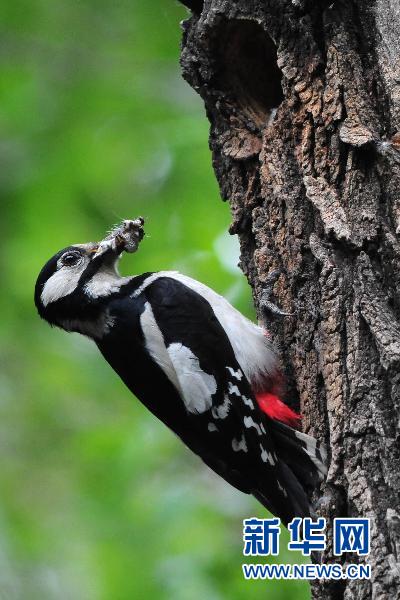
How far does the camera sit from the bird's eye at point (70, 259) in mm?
3654

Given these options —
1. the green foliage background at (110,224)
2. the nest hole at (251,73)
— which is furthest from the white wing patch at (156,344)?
the green foliage background at (110,224)

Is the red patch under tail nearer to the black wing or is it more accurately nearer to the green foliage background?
the black wing

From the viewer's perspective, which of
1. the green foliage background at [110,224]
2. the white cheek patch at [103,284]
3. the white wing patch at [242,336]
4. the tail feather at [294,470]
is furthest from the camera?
the green foliage background at [110,224]

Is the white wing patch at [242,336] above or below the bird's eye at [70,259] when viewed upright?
below

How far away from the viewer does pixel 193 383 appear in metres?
3.22

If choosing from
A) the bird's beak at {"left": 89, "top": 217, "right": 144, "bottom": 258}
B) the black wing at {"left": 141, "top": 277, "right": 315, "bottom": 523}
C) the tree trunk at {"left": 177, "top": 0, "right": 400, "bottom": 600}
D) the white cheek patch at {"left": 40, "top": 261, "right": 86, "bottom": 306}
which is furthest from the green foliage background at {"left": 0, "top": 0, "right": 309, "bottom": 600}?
the tree trunk at {"left": 177, "top": 0, "right": 400, "bottom": 600}

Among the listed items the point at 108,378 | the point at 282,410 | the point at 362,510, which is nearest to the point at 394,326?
the point at 362,510

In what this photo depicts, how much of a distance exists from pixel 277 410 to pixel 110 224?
2449 mm

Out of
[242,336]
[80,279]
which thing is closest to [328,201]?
[242,336]

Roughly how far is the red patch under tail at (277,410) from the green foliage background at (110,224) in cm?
130

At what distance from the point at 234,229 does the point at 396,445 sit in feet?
4.24

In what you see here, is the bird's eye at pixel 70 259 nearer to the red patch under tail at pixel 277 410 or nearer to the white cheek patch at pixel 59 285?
the white cheek patch at pixel 59 285

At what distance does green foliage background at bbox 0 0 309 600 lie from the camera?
14.7 ft

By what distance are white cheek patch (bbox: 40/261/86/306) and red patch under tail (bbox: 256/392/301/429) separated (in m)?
1.00
